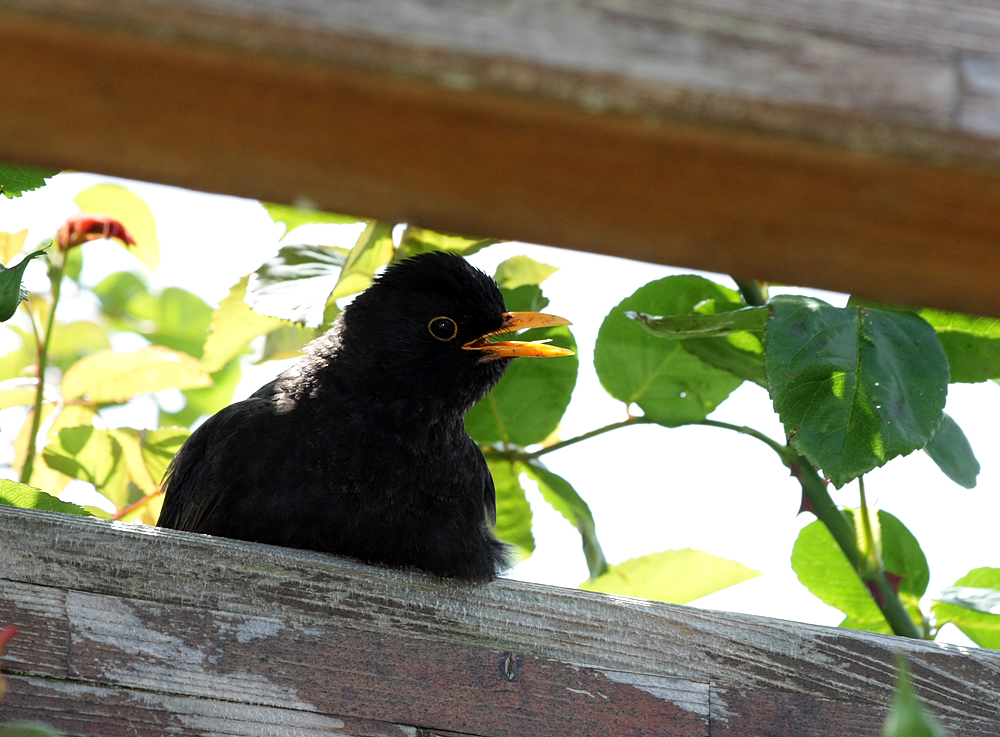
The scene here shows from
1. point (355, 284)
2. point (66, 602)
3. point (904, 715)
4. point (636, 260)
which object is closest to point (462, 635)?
point (66, 602)

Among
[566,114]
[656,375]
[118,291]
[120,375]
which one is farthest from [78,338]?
[566,114]

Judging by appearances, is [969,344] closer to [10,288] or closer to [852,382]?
[852,382]

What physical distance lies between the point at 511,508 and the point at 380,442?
0.41 meters

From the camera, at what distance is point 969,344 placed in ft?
6.47

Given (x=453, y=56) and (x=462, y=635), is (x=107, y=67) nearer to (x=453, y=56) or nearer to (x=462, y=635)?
(x=453, y=56)

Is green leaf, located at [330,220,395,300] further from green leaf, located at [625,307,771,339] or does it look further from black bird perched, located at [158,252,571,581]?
green leaf, located at [625,307,771,339]

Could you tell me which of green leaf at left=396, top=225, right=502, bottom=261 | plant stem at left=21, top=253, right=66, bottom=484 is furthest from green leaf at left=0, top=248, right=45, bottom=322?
green leaf at left=396, top=225, right=502, bottom=261

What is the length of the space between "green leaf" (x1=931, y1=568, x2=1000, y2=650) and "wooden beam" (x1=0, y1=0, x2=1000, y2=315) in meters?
1.29

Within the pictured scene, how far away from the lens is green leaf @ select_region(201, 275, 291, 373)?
233cm

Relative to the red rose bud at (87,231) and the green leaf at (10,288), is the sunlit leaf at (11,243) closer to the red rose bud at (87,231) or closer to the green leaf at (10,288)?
the red rose bud at (87,231)

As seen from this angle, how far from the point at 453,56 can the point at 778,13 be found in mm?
244

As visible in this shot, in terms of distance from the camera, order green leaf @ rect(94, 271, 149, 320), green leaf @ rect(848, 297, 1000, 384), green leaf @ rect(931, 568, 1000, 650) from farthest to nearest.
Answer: green leaf @ rect(94, 271, 149, 320) → green leaf @ rect(848, 297, 1000, 384) → green leaf @ rect(931, 568, 1000, 650)

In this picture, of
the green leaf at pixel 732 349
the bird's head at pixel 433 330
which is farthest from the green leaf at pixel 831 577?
the bird's head at pixel 433 330

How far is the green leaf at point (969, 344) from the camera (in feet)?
6.39
